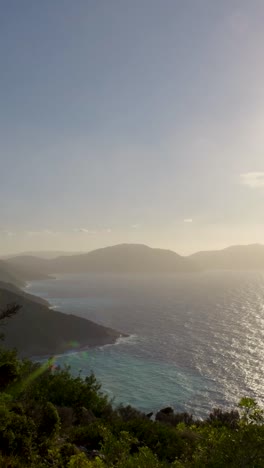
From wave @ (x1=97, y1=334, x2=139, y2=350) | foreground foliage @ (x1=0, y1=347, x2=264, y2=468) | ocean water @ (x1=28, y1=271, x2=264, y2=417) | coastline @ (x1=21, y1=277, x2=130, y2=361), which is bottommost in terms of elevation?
ocean water @ (x1=28, y1=271, x2=264, y2=417)

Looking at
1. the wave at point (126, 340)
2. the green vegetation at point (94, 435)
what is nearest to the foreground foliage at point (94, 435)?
the green vegetation at point (94, 435)

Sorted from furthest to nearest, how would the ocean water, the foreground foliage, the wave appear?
the wave
the ocean water
the foreground foliage

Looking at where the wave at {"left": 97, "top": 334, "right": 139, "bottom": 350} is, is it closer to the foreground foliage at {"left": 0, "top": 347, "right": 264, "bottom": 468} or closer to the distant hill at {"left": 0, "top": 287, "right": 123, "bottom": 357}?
the distant hill at {"left": 0, "top": 287, "right": 123, "bottom": 357}

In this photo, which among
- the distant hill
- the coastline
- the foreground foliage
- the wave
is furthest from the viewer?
the wave

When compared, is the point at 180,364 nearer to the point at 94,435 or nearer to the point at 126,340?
the point at 126,340

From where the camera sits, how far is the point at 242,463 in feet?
35.5

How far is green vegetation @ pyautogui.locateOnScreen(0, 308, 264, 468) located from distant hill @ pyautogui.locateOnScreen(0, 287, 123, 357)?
78.7m

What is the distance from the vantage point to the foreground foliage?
11.2 m

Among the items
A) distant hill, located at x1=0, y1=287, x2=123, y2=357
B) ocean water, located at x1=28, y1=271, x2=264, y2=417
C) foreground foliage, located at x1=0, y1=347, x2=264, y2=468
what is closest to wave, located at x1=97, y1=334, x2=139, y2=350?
ocean water, located at x1=28, y1=271, x2=264, y2=417

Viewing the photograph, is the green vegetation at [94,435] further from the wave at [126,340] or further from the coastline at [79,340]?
the wave at [126,340]

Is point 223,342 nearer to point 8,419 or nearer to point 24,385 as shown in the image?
point 24,385

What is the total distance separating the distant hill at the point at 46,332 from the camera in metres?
131

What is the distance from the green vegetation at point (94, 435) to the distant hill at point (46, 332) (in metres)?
78.7

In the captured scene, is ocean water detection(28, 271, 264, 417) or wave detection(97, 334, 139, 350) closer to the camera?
ocean water detection(28, 271, 264, 417)
